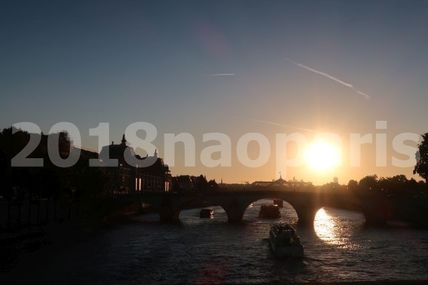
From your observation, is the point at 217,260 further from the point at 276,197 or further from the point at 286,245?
the point at 276,197

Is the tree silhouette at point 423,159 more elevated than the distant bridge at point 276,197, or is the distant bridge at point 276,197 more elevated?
the tree silhouette at point 423,159

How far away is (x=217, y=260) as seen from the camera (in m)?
56.4

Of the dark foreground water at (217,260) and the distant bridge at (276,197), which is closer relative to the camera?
the dark foreground water at (217,260)

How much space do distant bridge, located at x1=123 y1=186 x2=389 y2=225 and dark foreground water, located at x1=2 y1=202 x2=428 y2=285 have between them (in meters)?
24.5

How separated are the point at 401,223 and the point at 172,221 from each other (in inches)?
1760

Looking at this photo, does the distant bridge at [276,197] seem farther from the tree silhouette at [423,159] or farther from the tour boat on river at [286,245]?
the tour boat on river at [286,245]

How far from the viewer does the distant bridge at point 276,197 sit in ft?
362

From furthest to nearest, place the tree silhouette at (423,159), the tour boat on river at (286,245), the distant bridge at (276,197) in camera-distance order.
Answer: the tree silhouette at (423,159), the distant bridge at (276,197), the tour boat on river at (286,245)

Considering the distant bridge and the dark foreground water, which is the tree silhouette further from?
the dark foreground water

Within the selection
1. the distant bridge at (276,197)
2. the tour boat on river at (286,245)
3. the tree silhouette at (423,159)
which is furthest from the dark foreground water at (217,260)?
the tree silhouette at (423,159)

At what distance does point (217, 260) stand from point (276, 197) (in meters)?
61.7

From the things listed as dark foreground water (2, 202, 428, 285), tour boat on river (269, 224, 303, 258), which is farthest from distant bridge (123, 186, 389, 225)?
tour boat on river (269, 224, 303, 258)

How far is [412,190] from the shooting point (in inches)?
6033

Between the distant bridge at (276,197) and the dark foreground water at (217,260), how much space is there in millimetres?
24518
